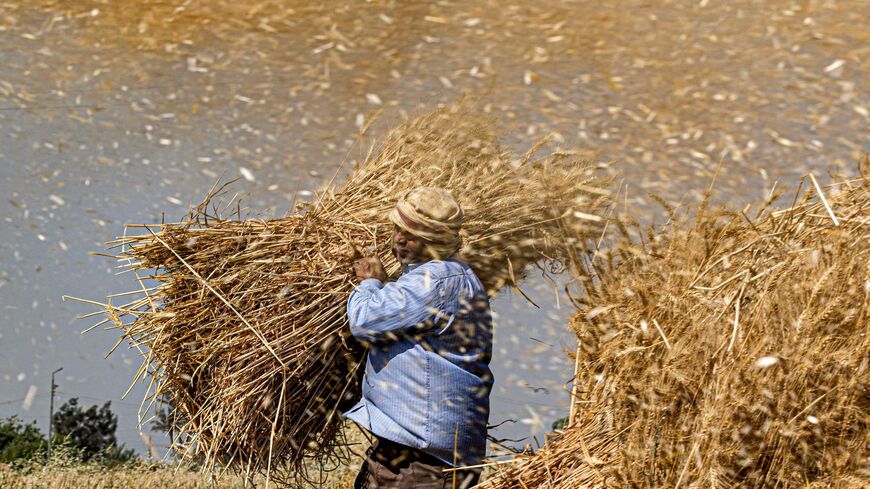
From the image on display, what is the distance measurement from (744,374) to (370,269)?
A: 1.45 m

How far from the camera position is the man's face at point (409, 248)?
3.25 m

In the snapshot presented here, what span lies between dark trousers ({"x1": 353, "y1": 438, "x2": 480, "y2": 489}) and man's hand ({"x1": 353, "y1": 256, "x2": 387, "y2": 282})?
0.53 m

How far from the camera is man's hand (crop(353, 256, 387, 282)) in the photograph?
3.39 m

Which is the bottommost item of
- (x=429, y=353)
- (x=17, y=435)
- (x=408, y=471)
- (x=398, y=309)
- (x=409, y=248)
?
(x=17, y=435)

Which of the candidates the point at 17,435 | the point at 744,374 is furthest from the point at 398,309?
the point at 17,435

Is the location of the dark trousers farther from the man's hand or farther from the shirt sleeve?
the man's hand

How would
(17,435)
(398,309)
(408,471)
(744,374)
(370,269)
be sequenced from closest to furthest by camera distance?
(744,374) < (398,309) < (408,471) < (370,269) < (17,435)

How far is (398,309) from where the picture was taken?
3135 millimetres

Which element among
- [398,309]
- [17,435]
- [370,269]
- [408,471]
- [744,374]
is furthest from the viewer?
[17,435]

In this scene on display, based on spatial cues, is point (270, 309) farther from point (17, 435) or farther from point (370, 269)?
point (17, 435)

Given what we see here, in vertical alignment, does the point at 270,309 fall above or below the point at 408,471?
above

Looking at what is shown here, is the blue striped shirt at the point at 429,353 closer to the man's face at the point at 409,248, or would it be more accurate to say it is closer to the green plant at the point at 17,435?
the man's face at the point at 409,248

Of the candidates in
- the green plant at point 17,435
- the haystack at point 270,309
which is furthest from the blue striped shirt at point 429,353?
the green plant at point 17,435

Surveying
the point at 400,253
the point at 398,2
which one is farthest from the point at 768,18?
the point at 400,253
